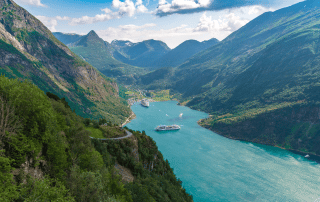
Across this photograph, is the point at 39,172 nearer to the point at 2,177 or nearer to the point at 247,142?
the point at 2,177

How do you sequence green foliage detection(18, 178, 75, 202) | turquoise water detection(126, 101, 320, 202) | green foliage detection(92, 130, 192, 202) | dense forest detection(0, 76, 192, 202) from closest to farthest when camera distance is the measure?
1. green foliage detection(18, 178, 75, 202)
2. dense forest detection(0, 76, 192, 202)
3. green foliage detection(92, 130, 192, 202)
4. turquoise water detection(126, 101, 320, 202)

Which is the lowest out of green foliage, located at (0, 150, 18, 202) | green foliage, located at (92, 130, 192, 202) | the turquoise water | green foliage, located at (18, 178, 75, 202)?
the turquoise water

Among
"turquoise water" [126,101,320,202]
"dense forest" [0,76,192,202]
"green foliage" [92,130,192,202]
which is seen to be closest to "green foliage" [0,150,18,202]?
"dense forest" [0,76,192,202]

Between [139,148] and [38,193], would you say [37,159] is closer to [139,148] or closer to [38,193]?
[38,193]

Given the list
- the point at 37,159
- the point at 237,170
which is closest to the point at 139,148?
the point at 37,159

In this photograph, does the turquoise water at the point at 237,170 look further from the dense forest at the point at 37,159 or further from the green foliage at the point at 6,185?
the green foliage at the point at 6,185

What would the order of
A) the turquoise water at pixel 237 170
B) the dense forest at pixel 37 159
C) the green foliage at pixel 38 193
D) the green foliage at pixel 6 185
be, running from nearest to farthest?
the green foliage at pixel 6 185 → the green foliage at pixel 38 193 → the dense forest at pixel 37 159 → the turquoise water at pixel 237 170

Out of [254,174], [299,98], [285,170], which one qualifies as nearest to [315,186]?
[285,170]

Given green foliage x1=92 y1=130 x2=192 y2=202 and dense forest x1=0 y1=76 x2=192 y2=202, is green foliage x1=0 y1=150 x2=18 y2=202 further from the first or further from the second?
green foliage x1=92 y1=130 x2=192 y2=202

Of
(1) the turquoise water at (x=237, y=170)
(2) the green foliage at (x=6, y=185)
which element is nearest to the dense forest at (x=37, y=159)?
(2) the green foliage at (x=6, y=185)
